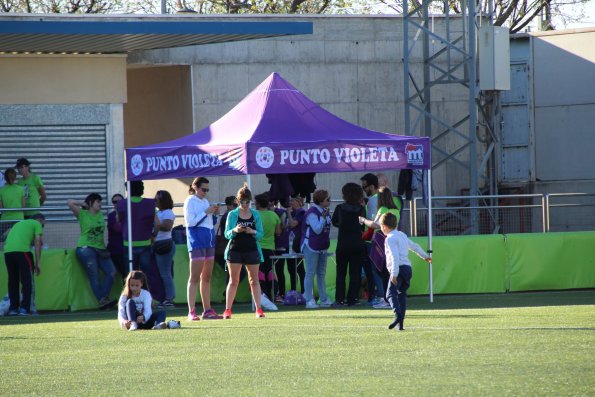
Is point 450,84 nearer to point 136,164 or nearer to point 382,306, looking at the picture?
point 382,306

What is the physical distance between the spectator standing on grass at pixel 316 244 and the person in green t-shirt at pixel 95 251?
Result: 334cm

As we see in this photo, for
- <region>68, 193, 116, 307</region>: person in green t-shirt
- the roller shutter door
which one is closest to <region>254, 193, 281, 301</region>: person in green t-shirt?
<region>68, 193, 116, 307</region>: person in green t-shirt

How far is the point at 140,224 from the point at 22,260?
1879 millimetres

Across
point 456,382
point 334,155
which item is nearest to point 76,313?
point 334,155

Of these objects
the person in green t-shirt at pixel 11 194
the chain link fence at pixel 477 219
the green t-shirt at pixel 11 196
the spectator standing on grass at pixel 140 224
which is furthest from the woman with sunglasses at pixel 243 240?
the green t-shirt at pixel 11 196

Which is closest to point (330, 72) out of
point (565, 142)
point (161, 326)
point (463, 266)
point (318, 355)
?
point (565, 142)

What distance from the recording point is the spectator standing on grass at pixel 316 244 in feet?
57.1

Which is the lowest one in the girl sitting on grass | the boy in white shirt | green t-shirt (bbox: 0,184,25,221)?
the girl sitting on grass

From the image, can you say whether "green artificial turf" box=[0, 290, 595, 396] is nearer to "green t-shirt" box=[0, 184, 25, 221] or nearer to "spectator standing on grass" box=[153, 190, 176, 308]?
"spectator standing on grass" box=[153, 190, 176, 308]

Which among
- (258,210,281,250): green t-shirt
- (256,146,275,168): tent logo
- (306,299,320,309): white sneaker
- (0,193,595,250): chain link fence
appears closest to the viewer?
(256,146,275,168): tent logo

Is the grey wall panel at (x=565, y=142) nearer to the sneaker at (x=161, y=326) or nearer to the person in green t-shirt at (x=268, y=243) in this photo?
the person in green t-shirt at (x=268, y=243)

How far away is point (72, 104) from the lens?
81.3 feet

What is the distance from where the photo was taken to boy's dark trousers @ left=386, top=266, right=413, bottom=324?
13.0 metres

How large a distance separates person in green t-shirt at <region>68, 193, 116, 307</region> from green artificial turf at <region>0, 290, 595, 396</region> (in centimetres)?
266
